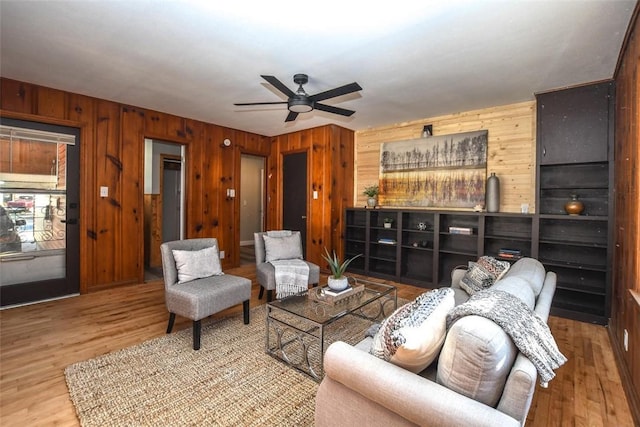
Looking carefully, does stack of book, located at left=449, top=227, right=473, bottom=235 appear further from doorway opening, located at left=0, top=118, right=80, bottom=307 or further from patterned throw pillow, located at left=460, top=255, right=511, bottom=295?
doorway opening, located at left=0, top=118, right=80, bottom=307

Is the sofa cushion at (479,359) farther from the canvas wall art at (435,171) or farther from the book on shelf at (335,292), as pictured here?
the canvas wall art at (435,171)

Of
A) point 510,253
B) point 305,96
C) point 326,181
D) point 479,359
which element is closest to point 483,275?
point 510,253

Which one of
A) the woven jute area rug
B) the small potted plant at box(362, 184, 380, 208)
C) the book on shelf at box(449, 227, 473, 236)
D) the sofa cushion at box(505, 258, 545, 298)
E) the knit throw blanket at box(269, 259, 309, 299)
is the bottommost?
the woven jute area rug

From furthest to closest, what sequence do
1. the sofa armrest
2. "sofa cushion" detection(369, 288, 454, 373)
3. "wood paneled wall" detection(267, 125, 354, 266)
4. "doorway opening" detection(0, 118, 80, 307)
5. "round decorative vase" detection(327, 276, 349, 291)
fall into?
"wood paneled wall" detection(267, 125, 354, 266)
"doorway opening" detection(0, 118, 80, 307)
"round decorative vase" detection(327, 276, 349, 291)
"sofa cushion" detection(369, 288, 454, 373)
the sofa armrest

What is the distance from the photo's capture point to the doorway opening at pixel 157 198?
5.24 meters

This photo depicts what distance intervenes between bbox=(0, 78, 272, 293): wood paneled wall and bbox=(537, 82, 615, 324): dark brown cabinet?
183 inches

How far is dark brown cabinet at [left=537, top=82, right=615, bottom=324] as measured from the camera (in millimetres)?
3148

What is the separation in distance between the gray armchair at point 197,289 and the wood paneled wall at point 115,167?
1.82 m

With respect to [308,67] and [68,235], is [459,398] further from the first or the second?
[68,235]

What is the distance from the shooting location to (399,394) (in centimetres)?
112

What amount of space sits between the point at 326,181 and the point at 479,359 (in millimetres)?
4254

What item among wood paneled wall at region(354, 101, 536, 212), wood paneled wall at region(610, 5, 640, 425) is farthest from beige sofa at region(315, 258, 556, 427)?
wood paneled wall at region(354, 101, 536, 212)

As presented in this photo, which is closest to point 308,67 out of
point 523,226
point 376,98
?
point 376,98

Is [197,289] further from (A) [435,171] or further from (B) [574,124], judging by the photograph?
(B) [574,124]
